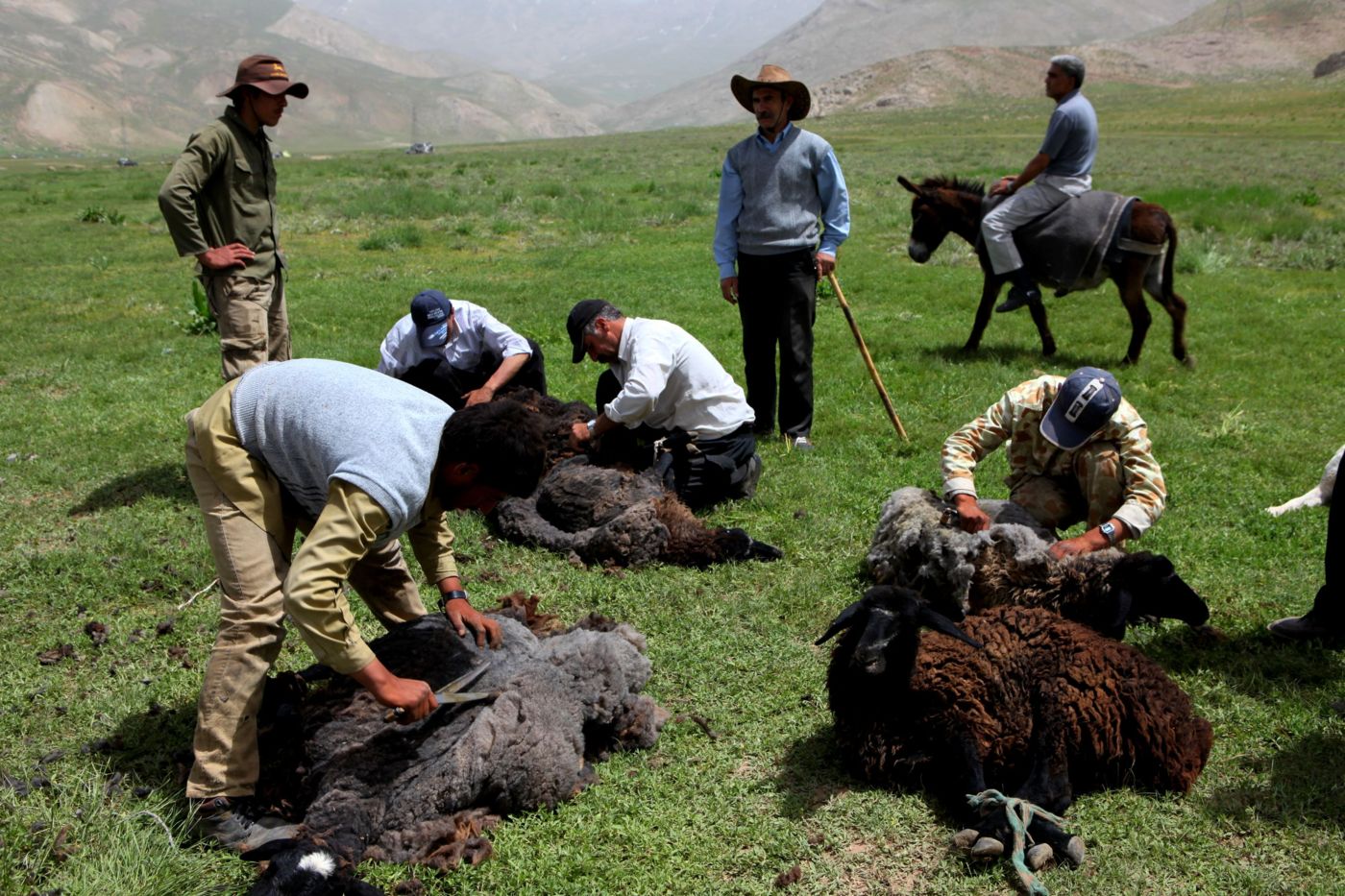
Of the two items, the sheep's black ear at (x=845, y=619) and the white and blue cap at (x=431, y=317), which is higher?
the white and blue cap at (x=431, y=317)

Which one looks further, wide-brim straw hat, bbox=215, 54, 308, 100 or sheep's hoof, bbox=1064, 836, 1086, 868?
wide-brim straw hat, bbox=215, 54, 308, 100

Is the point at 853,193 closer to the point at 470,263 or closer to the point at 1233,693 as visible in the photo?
the point at 470,263

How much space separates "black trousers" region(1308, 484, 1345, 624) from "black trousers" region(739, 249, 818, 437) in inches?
152

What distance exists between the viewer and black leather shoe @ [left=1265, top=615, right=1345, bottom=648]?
4871mm

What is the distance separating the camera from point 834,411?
8789 millimetres

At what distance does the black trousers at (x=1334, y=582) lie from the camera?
4.82m

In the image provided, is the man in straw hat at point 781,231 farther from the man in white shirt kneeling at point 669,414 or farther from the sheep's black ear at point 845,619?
the sheep's black ear at point 845,619

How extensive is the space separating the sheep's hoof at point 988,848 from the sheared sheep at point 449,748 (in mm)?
1432

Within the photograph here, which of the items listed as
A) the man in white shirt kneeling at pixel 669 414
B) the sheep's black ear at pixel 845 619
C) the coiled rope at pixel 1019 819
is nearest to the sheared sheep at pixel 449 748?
the sheep's black ear at pixel 845 619

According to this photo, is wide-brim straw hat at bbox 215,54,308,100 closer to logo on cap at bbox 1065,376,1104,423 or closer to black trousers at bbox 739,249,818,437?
black trousers at bbox 739,249,818,437

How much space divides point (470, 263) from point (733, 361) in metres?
8.30

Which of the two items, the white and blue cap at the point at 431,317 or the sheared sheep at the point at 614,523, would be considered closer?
the sheared sheep at the point at 614,523

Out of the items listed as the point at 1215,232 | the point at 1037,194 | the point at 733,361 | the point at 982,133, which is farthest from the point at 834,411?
the point at 982,133

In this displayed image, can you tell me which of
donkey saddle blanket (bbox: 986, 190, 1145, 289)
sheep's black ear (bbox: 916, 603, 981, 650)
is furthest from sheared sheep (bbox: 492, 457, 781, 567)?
donkey saddle blanket (bbox: 986, 190, 1145, 289)
